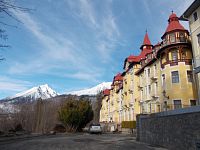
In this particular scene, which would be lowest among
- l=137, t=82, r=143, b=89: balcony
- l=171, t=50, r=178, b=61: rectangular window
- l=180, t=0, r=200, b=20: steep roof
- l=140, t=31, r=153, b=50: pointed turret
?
l=137, t=82, r=143, b=89: balcony

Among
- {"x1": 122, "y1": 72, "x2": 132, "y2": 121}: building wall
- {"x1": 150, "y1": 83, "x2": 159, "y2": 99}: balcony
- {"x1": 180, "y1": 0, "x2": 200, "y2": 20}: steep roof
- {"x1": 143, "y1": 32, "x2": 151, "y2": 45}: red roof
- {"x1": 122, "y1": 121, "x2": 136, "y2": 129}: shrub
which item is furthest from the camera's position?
{"x1": 143, "y1": 32, "x2": 151, "y2": 45}: red roof

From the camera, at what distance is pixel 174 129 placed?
1491 cm

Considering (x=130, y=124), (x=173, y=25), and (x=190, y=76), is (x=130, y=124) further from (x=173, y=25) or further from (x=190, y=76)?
(x=173, y=25)

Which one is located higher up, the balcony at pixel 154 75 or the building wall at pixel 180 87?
the balcony at pixel 154 75

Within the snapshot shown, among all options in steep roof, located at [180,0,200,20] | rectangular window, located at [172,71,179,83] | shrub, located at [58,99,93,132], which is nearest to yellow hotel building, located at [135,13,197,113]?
rectangular window, located at [172,71,179,83]

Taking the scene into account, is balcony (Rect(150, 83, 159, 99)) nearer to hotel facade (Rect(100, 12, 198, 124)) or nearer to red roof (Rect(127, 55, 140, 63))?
hotel facade (Rect(100, 12, 198, 124))

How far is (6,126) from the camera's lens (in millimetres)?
42375

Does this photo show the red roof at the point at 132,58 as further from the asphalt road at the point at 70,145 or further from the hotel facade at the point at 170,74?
the asphalt road at the point at 70,145

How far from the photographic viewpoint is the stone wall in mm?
12367

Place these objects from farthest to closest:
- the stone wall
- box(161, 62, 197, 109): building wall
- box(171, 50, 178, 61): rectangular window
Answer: box(171, 50, 178, 61): rectangular window, box(161, 62, 197, 109): building wall, the stone wall

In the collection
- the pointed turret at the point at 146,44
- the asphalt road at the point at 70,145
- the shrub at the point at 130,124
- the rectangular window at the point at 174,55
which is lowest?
the asphalt road at the point at 70,145

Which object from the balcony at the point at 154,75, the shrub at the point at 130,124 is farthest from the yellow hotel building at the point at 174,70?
the shrub at the point at 130,124

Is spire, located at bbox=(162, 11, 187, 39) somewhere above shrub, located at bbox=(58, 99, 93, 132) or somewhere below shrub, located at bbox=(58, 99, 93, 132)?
above

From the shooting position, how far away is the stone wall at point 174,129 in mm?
12367
